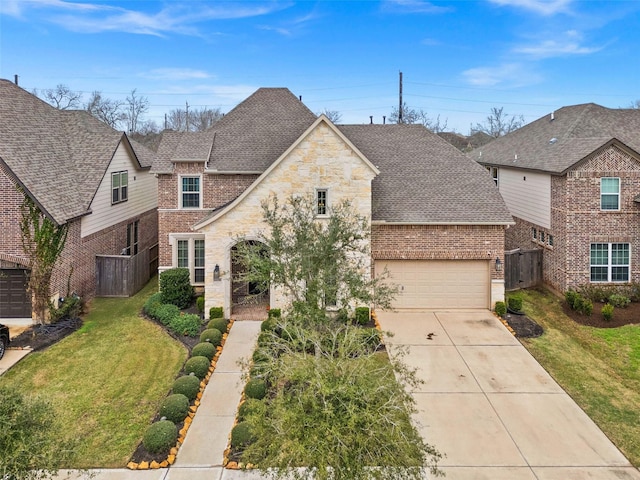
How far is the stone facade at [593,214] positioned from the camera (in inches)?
734

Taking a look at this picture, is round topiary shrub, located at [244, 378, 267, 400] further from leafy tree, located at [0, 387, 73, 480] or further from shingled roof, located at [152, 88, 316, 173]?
shingled roof, located at [152, 88, 316, 173]

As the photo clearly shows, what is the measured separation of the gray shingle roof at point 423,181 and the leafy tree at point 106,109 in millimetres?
55247

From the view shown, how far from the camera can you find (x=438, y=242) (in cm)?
1784

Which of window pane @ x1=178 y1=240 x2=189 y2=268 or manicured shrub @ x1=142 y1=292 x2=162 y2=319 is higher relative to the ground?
window pane @ x1=178 y1=240 x2=189 y2=268

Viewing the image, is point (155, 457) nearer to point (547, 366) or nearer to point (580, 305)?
point (547, 366)

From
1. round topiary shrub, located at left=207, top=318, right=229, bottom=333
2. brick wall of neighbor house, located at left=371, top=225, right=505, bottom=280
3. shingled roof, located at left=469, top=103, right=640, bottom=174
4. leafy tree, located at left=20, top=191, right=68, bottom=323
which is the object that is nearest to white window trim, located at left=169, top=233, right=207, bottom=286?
round topiary shrub, located at left=207, top=318, right=229, bottom=333

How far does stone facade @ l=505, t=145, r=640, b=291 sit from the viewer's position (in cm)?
1866

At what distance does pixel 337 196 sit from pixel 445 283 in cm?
577

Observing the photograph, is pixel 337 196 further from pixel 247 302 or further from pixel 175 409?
pixel 175 409

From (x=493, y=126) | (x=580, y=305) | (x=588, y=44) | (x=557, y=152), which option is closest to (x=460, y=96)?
(x=493, y=126)

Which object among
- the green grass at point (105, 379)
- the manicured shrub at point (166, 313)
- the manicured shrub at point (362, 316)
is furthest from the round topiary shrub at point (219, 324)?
the manicured shrub at point (362, 316)

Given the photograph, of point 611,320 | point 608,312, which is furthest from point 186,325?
point 611,320

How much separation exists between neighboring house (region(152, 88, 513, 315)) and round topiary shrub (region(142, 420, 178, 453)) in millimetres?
6618

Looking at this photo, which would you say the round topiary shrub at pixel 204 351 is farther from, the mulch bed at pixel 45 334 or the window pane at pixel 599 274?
the window pane at pixel 599 274
